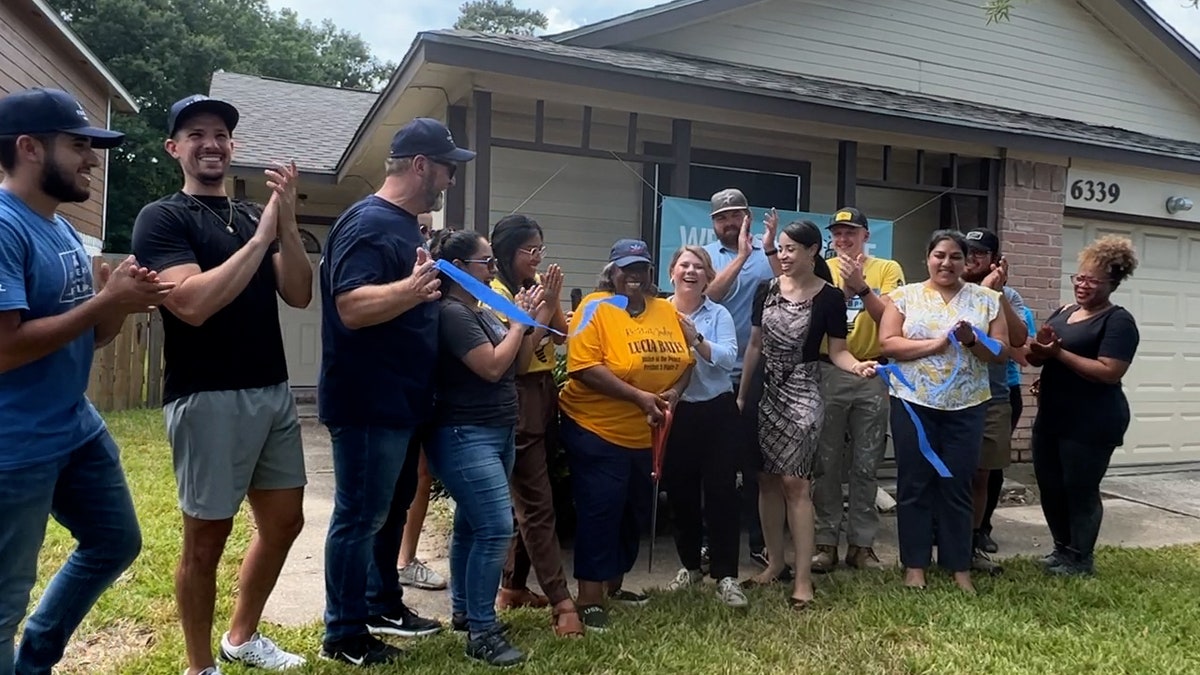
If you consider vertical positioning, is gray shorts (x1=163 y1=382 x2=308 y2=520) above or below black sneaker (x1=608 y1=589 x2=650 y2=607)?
above

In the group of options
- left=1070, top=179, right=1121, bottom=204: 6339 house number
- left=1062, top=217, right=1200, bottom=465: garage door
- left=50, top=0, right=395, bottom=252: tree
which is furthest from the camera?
left=50, top=0, right=395, bottom=252: tree

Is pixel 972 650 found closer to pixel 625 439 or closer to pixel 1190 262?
pixel 625 439

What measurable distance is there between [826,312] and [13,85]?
10.6 m

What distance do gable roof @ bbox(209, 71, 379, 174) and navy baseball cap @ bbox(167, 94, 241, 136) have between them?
252 inches

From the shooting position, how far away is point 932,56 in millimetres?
8594

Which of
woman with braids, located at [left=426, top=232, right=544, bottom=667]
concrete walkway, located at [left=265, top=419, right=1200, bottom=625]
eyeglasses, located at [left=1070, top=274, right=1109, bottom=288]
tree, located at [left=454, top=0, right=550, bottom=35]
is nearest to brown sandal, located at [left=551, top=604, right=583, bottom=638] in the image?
woman with braids, located at [left=426, top=232, right=544, bottom=667]

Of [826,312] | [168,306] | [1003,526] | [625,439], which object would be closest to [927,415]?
[826,312]

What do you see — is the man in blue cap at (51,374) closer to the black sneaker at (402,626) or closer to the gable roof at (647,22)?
the black sneaker at (402,626)

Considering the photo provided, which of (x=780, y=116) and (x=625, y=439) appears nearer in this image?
(x=625, y=439)

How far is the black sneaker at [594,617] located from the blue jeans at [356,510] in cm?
95

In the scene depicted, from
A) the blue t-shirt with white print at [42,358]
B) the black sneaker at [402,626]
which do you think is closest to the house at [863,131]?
the black sneaker at [402,626]

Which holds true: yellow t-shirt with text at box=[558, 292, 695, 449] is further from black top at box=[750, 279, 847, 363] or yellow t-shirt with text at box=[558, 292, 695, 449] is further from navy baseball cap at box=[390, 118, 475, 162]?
navy baseball cap at box=[390, 118, 475, 162]

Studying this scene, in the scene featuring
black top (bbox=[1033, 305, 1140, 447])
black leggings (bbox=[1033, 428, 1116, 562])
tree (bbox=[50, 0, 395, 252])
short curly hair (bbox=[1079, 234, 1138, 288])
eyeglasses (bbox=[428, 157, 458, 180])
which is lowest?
black leggings (bbox=[1033, 428, 1116, 562])

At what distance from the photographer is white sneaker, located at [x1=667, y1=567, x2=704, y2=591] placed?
417 cm
